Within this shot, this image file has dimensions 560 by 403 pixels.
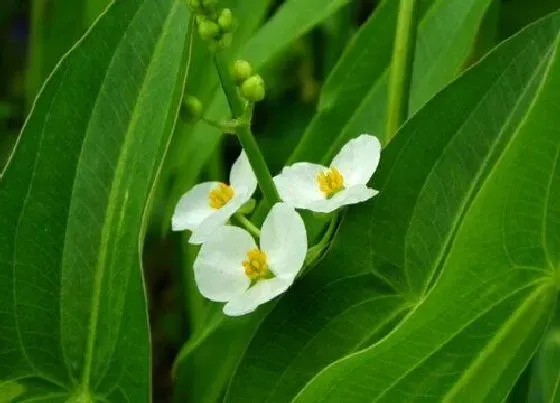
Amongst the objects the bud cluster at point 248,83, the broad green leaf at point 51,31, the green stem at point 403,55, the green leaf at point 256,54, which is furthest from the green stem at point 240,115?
the broad green leaf at point 51,31

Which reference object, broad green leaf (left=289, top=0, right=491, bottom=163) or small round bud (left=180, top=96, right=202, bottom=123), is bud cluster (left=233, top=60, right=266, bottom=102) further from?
broad green leaf (left=289, top=0, right=491, bottom=163)

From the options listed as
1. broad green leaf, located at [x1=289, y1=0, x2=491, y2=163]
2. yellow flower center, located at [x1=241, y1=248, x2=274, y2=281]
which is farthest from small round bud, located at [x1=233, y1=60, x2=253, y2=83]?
broad green leaf, located at [x1=289, y1=0, x2=491, y2=163]

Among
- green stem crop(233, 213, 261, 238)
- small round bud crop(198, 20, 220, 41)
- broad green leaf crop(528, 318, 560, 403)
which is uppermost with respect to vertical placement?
small round bud crop(198, 20, 220, 41)

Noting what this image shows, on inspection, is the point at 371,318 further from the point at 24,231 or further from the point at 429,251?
the point at 24,231

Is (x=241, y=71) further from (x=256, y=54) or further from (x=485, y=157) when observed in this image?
(x=256, y=54)

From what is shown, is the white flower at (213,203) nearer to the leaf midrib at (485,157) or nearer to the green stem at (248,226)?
the green stem at (248,226)

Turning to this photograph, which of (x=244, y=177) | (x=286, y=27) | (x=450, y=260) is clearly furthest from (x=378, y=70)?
(x=450, y=260)

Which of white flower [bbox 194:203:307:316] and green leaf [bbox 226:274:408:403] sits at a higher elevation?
white flower [bbox 194:203:307:316]
